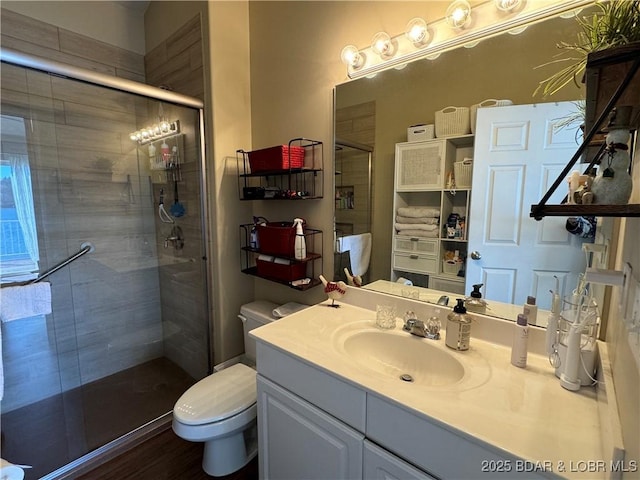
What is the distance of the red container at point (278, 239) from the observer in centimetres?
169

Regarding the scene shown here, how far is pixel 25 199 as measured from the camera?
70.6 inches

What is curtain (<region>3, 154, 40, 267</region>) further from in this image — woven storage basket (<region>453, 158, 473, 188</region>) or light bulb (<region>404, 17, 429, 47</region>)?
woven storage basket (<region>453, 158, 473, 188</region>)

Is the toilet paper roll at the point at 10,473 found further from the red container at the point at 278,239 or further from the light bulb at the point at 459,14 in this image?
the light bulb at the point at 459,14

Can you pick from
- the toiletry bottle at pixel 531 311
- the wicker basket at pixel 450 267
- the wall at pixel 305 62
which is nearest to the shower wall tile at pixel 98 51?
the wall at pixel 305 62

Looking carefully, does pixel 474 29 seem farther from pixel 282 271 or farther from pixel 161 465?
pixel 161 465

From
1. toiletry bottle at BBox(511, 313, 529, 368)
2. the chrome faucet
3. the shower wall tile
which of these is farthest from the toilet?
the shower wall tile

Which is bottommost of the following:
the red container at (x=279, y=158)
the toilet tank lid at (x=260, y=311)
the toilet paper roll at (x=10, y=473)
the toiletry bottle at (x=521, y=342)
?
the toilet paper roll at (x=10, y=473)

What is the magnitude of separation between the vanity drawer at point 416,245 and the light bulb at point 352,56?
0.83 m

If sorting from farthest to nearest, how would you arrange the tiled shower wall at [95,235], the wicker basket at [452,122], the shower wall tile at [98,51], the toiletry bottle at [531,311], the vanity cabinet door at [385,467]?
the shower wall tile at [98,51] → the tiled shower wall at [95,235] → the wicker basket at [452,122] → the toiletry bottle at [531,311] → the vanity cabinet door at [385,467]

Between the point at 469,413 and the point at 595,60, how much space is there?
841mm

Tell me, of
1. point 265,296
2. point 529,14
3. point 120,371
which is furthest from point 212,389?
point 529,14

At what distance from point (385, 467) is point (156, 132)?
2.35 meters

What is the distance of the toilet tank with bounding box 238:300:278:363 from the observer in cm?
182

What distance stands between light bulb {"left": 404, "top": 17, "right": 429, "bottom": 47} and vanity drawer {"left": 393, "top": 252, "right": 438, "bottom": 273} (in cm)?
88
